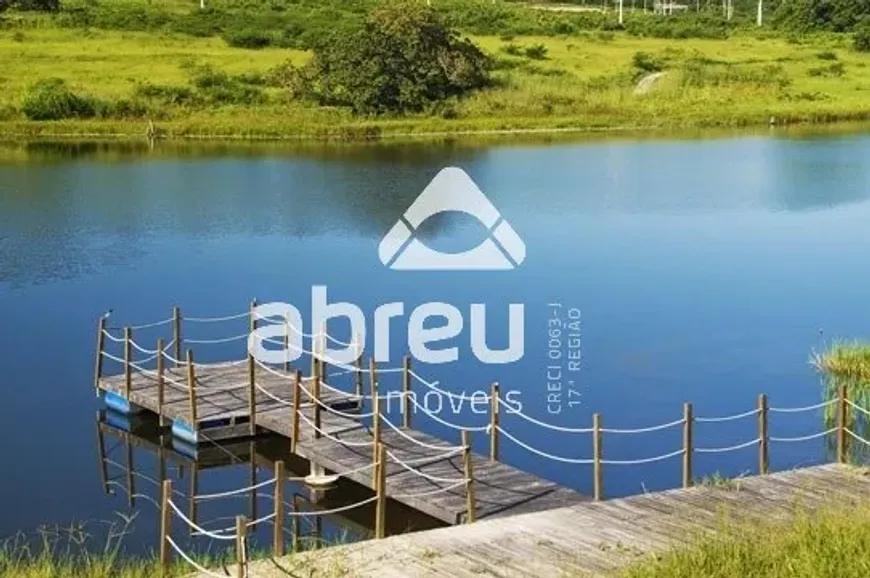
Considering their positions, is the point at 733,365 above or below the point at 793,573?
below

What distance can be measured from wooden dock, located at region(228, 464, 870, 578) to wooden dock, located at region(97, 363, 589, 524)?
98cm

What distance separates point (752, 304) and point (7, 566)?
13743mm

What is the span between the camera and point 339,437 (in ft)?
44.7

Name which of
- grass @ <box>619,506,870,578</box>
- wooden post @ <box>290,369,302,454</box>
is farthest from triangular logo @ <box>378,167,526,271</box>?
grass @ <box>619,506,870,578</box>

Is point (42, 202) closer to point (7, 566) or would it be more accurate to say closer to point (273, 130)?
point (273, 130)

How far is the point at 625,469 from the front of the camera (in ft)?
45.1

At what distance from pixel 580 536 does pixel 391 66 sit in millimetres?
37778

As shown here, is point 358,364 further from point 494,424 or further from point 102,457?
point 494,424

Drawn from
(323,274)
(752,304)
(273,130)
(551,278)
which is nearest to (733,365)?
(752,304)

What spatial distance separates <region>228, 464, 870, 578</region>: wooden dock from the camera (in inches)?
359

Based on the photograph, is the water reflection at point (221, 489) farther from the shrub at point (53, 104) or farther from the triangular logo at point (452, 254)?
the shrub at point (53, 104)

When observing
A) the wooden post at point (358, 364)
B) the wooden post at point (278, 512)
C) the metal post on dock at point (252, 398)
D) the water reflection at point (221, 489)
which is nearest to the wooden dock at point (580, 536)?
the wooden post at point (278, 512)

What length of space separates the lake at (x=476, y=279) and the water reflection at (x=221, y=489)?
0.16ft

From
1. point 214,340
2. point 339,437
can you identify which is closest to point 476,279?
point 214,340
